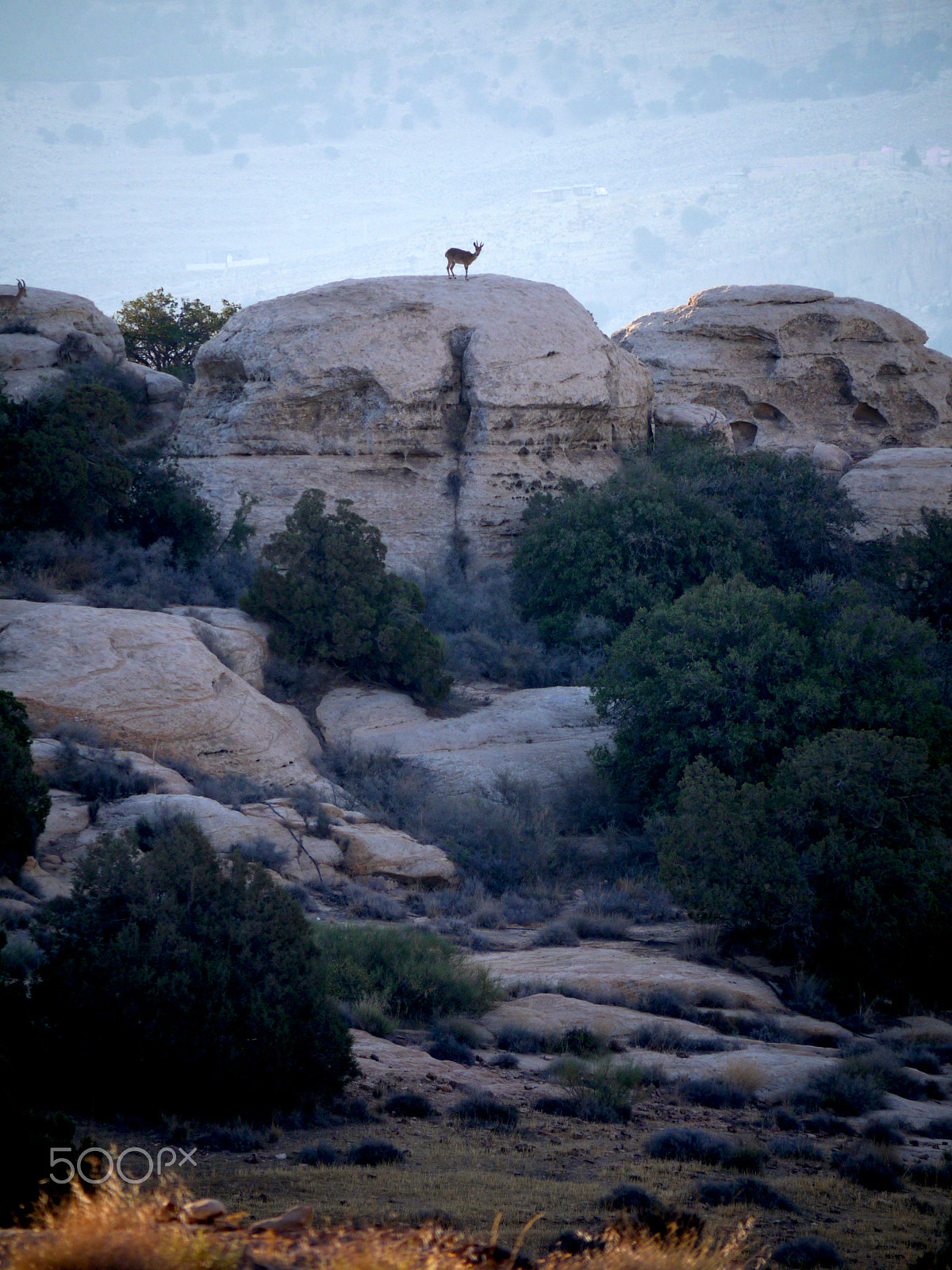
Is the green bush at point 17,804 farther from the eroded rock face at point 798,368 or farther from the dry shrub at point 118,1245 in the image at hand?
the eroded rock face at point 798,368

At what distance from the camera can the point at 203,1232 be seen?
331cm

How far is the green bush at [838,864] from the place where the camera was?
10008 mm

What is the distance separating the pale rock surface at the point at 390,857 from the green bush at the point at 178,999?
5.27 m

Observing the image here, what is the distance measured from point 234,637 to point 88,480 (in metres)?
4.54

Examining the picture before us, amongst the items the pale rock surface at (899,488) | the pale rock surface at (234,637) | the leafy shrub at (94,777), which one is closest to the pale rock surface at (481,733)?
the pale rock surface at (234,637)

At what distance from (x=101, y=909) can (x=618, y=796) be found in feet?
30.7

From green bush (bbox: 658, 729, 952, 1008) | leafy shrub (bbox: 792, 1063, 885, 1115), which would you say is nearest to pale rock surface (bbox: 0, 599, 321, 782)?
green bush (bbox: 658, 729, 952, 1008)

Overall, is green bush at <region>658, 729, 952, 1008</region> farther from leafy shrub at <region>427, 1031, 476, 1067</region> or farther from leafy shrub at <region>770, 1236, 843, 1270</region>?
leafy shrub at <region>770, 1236, 843, 1270</region>

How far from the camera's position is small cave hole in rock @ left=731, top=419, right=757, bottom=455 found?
31031 millimetres

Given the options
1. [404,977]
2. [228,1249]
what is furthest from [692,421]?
[228,1249]

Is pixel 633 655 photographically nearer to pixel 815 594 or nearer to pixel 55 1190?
pixel 815 594

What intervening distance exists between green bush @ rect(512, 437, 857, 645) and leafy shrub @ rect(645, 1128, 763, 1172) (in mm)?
13750

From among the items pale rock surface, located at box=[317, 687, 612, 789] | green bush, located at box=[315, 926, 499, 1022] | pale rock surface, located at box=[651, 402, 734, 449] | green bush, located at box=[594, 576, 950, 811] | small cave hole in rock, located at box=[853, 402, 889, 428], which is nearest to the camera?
green bush, located at box=[315, 926, 499, 1022]

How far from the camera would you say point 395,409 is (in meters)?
23.2
